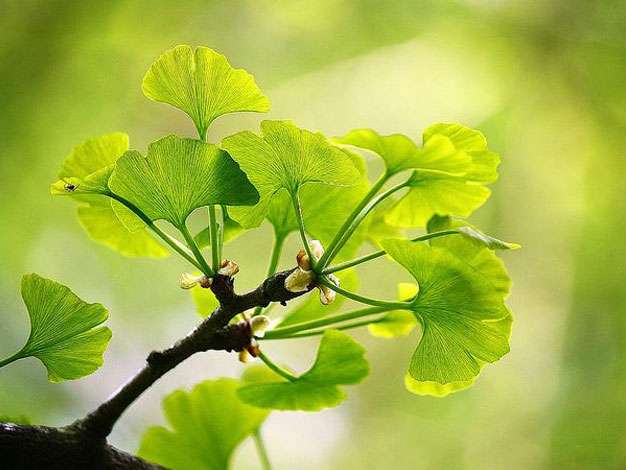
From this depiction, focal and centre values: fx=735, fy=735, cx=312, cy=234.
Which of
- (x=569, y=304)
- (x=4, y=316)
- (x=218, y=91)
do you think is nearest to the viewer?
(x=218, y=91)

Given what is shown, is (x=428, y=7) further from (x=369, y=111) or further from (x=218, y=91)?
(x=218, y=91)

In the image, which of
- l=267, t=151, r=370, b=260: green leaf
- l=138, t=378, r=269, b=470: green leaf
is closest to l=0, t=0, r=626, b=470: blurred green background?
l=138, t=378, r=269, b=470: green leaf


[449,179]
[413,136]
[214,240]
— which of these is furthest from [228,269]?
[413,136]

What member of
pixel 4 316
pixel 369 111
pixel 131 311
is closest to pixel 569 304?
pixel 369 111

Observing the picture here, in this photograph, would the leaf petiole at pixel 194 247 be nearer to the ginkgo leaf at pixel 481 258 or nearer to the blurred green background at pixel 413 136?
the ginkgo leaf at pixel 481 258

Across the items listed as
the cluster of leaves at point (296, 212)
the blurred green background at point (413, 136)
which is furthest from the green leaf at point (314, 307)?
the blurred green background at point (413, 136)

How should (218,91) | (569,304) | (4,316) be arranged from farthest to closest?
1. (569,304)
2. (4,316)
3. (218,91)
